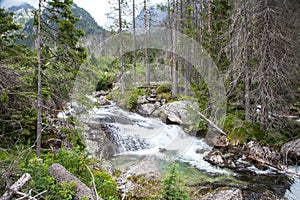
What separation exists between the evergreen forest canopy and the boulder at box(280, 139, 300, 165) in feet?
1.54

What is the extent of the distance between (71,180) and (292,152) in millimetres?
7911

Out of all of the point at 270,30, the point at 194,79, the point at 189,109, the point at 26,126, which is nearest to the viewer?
the point at 26,126

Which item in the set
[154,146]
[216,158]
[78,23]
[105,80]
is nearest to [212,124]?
[216,158]

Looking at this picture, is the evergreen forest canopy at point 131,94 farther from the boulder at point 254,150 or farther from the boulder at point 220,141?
the boulder at point 254,150

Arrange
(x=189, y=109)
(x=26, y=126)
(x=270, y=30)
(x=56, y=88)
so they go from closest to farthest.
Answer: (x=56, y=88) → (x=26, y=126) → (x=270, y=30) → (x=189, y=109)

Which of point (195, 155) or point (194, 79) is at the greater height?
point (194, 79)

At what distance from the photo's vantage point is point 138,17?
19.8 metres

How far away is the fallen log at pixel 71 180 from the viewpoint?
4.20 meters

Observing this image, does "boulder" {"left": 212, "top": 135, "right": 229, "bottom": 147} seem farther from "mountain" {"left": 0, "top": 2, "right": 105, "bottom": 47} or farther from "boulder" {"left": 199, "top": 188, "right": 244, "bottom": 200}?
"mountain" {"left": 0, "top": 2, "right": 105, "bottom": 47}

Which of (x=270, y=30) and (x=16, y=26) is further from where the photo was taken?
(x=270, y=30)

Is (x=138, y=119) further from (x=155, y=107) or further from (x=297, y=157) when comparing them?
(x=297, y=157)

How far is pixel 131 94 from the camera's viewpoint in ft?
55.3

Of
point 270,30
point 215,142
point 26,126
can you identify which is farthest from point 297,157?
point 26,126

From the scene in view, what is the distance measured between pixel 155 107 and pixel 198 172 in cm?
746
